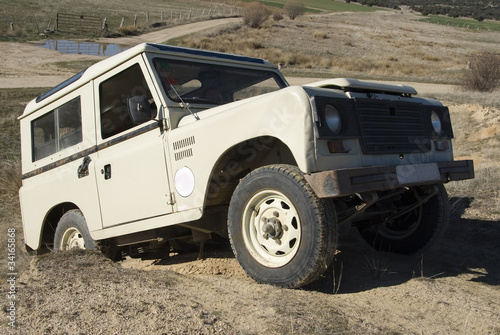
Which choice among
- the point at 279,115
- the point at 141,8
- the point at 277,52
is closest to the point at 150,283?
the point at 279,115

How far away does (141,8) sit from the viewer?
63.0 metres

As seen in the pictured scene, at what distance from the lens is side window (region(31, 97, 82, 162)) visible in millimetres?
5805

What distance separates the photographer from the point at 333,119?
12.3 feet

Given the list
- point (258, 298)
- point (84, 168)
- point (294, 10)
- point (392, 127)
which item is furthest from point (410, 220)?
point (294, 10)

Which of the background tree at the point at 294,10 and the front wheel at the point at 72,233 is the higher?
the background tree at the point at 294,10

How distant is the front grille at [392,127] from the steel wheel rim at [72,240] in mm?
3554

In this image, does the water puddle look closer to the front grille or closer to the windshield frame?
the windshield frame

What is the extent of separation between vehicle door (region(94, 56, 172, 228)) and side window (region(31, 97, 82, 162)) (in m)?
0.46

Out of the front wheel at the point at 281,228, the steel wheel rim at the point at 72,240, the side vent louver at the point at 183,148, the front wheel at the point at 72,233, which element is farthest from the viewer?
the steel wheel rim at the point at 72,240

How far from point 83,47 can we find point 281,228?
35037 millimetres

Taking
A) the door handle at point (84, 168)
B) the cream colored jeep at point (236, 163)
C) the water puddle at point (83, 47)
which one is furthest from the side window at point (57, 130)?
the water puddle at point (83, 47)

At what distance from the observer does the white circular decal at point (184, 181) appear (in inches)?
169

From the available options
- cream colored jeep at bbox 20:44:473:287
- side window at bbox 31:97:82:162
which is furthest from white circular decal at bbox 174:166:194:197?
side window at bbox 31:97:82:162

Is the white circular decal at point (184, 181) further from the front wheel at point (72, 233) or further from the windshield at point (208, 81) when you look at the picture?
the front wheel at point (72, 233)
